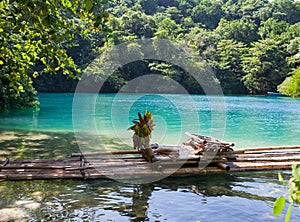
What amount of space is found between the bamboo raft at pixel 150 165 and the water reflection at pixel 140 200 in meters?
0.16

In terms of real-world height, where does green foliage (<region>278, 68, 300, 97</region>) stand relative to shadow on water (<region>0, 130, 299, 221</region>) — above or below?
above

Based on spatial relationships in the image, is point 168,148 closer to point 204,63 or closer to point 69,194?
point 69,194

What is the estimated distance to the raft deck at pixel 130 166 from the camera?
21.5 feet

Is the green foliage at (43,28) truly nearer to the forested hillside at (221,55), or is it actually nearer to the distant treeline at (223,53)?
the forested hillside at (221,55)

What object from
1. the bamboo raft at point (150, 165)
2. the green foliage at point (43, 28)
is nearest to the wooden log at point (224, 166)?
the bamboo raft at point (150, 165)

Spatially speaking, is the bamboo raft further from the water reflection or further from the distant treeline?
the distant treeline

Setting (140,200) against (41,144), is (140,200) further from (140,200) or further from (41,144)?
(41,144)

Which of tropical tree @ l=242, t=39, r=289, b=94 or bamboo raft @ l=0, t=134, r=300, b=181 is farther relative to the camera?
tropical tree @ l=242, t=39, r=289, b=94

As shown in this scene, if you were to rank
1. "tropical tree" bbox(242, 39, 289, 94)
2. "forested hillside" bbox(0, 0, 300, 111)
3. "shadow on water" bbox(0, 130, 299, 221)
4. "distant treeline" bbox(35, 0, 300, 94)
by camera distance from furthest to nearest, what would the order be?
1. "tropical tree" bbox(242, 39, 289, 94)
2. "distant treeline" bbox(35, 0, 300, 94)
3. "forested hillside" bbox(0, 0, 300, 111)
4. "shadow on water" bbox(0, 130, 299, 221)

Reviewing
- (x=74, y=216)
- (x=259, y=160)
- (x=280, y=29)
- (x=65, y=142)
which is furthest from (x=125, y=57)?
(x=74, y=216)

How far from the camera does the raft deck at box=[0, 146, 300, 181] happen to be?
258 inches

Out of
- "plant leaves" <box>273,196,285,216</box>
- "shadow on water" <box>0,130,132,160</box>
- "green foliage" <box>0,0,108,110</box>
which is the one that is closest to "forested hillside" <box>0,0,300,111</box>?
"shadow on water" <box>0,130,132,160</box>

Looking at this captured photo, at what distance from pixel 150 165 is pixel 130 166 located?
0.41m

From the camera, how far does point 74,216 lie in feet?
16.3
